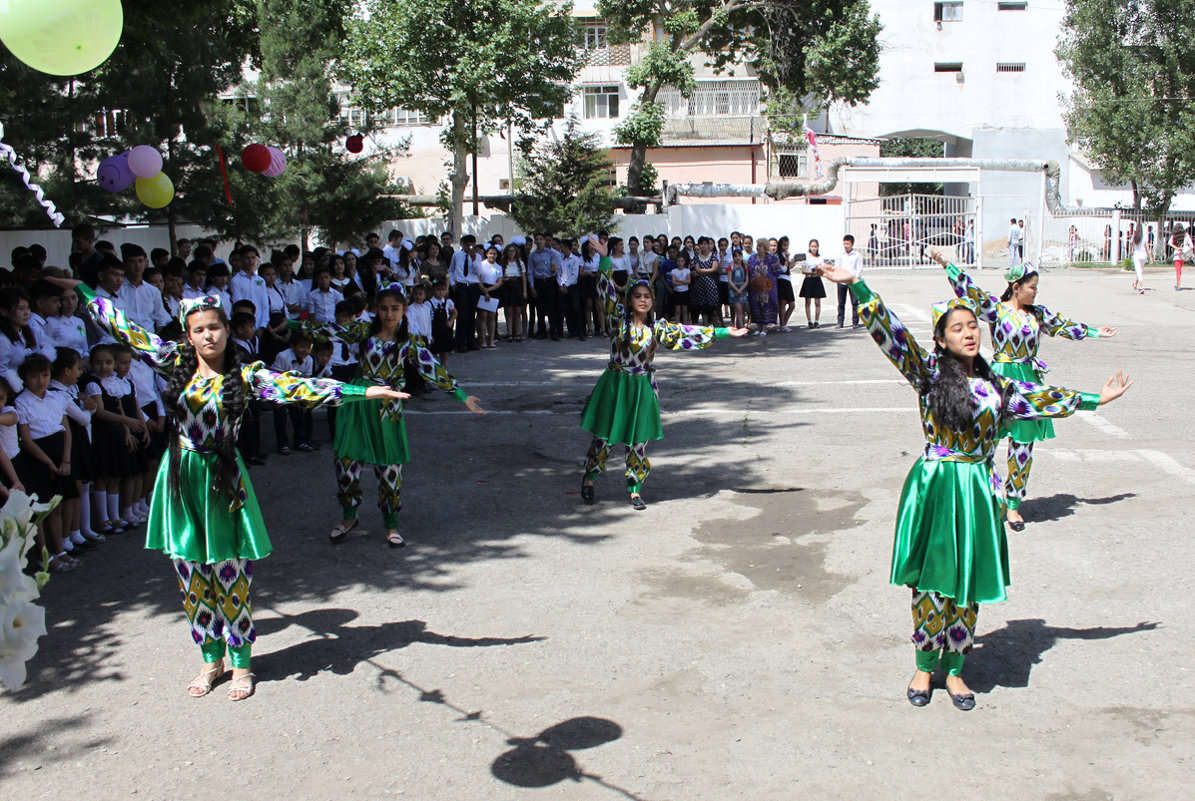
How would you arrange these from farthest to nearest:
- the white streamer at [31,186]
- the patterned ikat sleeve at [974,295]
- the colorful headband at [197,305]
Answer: the patterned ikat sleeve at [974,295], the white streamer at [31,186], the colorful headband at [197,305]

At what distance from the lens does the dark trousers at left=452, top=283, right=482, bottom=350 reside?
16.5 meters

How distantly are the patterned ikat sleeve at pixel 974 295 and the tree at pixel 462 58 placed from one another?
60.1 ft

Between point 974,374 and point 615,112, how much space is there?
1697 inches

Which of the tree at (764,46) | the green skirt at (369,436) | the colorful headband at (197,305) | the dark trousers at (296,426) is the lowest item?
the dark trousers at (296,426)

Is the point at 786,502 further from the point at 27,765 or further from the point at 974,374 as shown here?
the point at 27,765

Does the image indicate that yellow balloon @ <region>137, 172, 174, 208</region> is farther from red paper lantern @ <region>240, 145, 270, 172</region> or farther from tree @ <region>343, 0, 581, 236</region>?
tree @ <region>343, 0, 581, 236</region>

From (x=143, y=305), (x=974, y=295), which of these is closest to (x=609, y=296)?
(x=974, y=295)

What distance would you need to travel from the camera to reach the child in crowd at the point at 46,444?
6688 millimetres

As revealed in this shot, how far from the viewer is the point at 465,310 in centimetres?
1650

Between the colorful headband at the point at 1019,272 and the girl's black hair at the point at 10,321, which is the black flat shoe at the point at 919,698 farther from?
the girl's black hair at the point at 10,321

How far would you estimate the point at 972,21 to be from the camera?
44094mm

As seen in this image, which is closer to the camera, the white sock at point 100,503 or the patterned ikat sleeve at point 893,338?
the patterned ikat sleeve at point 893,338

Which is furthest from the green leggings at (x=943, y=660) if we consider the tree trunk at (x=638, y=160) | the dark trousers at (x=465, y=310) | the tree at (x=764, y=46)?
the tree trunk at (x=638, y=160)

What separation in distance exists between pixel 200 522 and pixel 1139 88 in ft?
122
